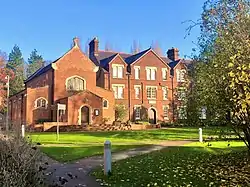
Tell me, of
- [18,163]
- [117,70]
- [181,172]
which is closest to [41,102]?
[117,70]

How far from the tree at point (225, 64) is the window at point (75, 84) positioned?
123ft

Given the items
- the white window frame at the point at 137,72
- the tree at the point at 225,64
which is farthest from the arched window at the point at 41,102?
the tree at the point at 225,64

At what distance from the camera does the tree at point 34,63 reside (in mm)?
111812

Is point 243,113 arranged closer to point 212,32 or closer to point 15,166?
A: point 212,32

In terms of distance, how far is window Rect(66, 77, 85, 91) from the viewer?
4897 cm

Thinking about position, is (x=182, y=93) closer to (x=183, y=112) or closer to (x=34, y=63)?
(x=183, y=112)

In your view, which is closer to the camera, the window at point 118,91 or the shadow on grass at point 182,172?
the shadow on grass at point 182,172

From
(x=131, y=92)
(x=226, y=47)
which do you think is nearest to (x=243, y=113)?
(x=226, y=47)

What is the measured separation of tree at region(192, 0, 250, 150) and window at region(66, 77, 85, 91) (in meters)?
37.4

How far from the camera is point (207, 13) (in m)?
13.1

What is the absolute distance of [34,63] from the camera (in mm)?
116188

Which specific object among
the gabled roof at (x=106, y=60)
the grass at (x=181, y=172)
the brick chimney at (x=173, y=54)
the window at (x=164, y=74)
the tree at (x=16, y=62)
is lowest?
→ the grass at (x=181, y=172)

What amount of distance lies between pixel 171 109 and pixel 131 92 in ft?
26.5

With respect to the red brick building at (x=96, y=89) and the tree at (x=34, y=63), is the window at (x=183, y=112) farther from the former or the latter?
the tree at (x=34, y=63)
